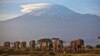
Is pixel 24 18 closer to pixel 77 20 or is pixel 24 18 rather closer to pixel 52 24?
pixel 52 24

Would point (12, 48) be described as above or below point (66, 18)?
below

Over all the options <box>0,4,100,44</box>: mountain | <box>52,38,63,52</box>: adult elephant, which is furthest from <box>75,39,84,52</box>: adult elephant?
<box>52,38,63,52</box>: adult elephant

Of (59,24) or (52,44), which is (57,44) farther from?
(59,24)

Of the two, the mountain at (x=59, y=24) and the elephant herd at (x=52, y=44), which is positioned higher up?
the mountain at (x=59, y=24)

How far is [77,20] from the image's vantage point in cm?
786

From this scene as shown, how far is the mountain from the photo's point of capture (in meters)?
7.85

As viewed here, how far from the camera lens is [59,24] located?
25.9 feet

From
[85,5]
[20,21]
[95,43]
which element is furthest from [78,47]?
[20,21]

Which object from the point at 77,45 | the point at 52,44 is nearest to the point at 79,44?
the point at 77,45

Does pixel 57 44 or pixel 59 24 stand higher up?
pixel 59 24

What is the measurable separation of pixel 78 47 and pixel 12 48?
1607 mm

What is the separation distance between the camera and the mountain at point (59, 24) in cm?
785

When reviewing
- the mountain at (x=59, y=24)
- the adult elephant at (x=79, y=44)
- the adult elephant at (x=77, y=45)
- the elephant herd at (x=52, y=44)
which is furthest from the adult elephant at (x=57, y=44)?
the adult elephant at (x=79, y=44)

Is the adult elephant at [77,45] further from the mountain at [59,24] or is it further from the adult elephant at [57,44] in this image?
the adult elephant at [57,44]
